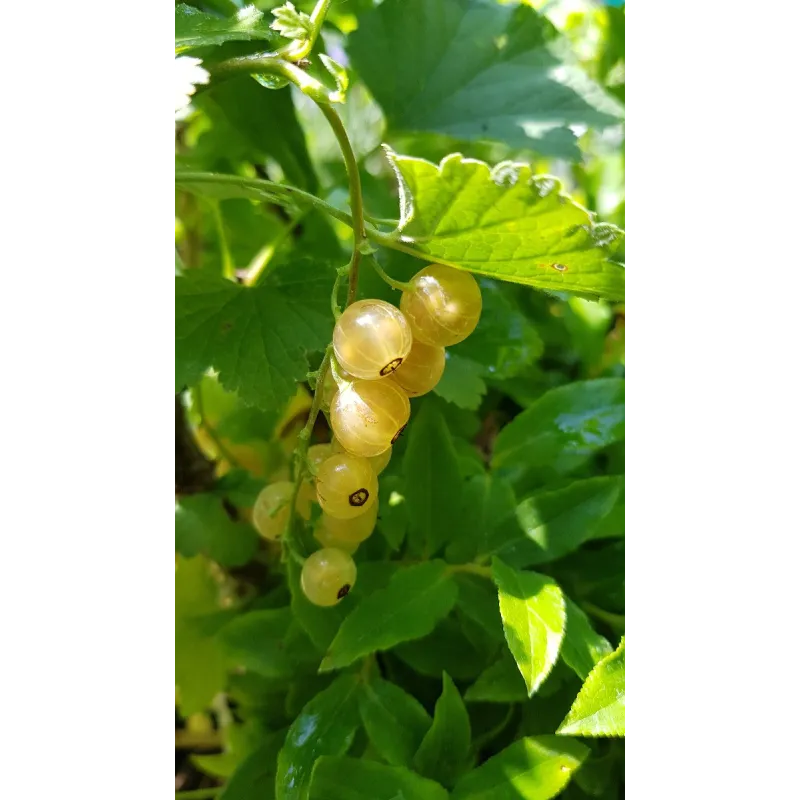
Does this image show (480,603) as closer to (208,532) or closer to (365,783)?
(365,783)

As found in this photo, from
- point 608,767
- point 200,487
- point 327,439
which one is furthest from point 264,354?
point 608,767

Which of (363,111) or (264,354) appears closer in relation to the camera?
(264,354)

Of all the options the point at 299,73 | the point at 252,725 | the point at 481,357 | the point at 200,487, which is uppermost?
the point at 299,73

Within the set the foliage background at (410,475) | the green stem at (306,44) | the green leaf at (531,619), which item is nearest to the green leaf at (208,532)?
the foliage background at (410,475)

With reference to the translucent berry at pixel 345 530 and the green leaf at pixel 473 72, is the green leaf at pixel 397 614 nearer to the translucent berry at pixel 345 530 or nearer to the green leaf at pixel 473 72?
the translucent berry at pixel 345 530

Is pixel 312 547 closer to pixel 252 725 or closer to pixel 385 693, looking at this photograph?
pixel 385 693

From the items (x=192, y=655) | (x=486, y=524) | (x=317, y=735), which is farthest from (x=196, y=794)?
(x=486, y=524)

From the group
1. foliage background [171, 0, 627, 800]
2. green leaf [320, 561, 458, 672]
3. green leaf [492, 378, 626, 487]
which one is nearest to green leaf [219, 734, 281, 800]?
foliage background [171, 0, 627, 800]
